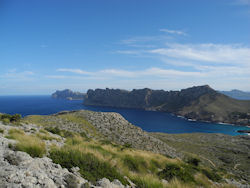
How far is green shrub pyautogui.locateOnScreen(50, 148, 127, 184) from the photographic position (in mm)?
7248

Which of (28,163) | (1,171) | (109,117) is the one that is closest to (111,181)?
(28,163)

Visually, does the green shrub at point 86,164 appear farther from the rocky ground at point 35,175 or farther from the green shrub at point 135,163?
the green shrub at point 135,163

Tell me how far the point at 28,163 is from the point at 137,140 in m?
31.8

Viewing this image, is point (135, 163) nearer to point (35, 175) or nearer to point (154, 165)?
point (154, 165)

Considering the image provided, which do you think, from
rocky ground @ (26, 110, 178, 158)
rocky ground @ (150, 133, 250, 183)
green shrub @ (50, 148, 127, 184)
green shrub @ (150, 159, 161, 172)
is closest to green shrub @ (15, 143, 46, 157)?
green shrub @ (50, 148, 127, 184)

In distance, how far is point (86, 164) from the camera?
26.0 feet

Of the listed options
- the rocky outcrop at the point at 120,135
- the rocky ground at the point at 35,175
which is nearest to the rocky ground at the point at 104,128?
the rocky outcrop at the point at 120,135

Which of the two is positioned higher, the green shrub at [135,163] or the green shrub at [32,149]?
the green shrub at [32,149]

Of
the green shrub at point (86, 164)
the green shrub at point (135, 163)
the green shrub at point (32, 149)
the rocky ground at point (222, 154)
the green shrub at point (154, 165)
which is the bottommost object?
the rocky ground at point (222, 154)

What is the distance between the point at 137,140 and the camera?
36219 millimetres

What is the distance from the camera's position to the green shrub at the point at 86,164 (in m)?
7.25

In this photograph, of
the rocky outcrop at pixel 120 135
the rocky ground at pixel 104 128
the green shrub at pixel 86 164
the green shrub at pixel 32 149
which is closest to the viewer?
the green shrub at pixel 86 164

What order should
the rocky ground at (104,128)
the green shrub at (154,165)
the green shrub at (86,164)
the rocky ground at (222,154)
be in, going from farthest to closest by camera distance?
1. the rocky ground at (222,154)
2. the rocky ground at (104,128)
3. the green shrub at (154,165)
4. the green shrub at (86,164)

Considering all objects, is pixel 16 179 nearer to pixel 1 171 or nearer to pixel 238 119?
pixel 1 171
